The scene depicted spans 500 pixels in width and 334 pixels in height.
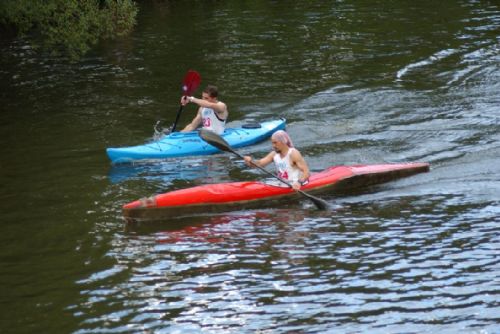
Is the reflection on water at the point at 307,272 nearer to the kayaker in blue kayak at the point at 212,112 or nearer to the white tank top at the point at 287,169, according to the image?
the white tank top at the point at 287,169

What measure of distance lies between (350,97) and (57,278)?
10.8 metres

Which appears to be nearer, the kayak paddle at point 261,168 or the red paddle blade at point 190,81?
the kayak paddle at point 261,168

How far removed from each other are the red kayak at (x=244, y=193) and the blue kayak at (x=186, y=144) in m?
2.94

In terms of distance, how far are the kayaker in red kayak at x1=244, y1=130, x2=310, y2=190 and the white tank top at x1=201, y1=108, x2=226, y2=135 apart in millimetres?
3218

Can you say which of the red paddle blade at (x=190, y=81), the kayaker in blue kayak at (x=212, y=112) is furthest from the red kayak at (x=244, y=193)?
the red paddle blade at (x=190, y=81)

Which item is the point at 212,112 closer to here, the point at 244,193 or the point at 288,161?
the point at 288,161

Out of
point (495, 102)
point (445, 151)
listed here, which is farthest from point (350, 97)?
point (445, 151)

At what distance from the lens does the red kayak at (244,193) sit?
1195 centimetres

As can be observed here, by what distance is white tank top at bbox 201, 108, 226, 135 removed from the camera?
15.9 metres

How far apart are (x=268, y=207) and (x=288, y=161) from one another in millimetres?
769

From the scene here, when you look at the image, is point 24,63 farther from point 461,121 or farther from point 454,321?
point 454,321

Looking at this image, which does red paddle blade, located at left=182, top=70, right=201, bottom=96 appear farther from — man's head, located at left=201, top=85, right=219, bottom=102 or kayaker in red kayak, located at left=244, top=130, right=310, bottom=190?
kayaker in red kayak, located at left=244, top=130, right=310, bottom=190

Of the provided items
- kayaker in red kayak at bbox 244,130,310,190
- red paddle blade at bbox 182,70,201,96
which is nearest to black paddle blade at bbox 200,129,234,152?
kayaker in red kayak at bbox 244,130,310,190

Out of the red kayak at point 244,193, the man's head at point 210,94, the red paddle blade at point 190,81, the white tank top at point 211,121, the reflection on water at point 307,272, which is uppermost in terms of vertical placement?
the red paddle blade at point 190,81
